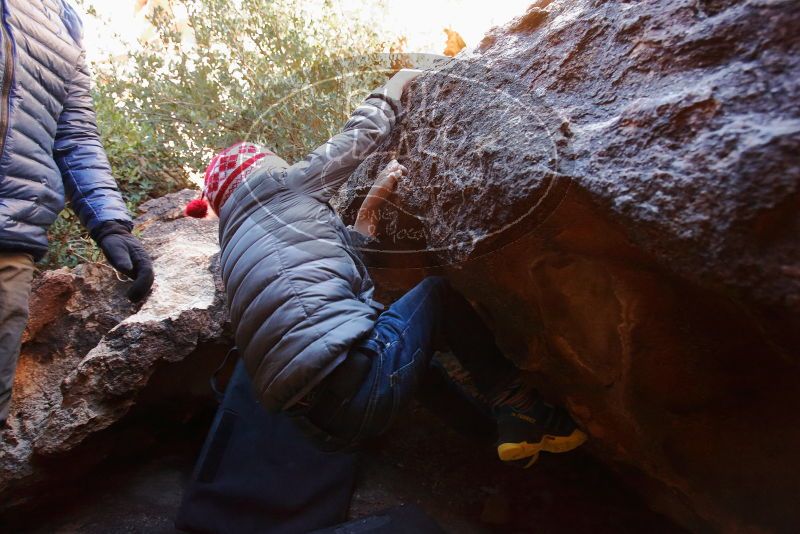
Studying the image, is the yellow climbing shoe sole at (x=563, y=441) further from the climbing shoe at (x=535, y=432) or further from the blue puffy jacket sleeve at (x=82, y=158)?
the blue puffy jacket sleeve at (x=82, y=158)

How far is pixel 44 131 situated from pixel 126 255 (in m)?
0.69

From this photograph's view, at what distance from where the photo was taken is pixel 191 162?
12.3 feet

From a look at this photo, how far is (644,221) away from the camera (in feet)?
3.78

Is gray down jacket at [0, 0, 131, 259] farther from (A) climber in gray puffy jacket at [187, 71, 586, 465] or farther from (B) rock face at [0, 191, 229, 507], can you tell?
(A) climber in gray puffy jacket at [187, 71, 586, 465]

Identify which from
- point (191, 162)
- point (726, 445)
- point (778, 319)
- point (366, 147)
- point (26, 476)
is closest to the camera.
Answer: point (778, 319)

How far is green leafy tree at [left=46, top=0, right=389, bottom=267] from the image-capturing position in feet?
10.4

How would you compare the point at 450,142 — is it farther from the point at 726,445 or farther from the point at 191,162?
the point at 191,162

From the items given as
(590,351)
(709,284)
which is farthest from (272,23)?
(709,284)

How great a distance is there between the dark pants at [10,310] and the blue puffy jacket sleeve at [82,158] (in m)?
0.47

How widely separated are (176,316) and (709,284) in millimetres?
2372

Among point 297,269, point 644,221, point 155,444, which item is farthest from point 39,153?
point 644,221

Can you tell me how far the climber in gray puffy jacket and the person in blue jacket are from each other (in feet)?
2.45

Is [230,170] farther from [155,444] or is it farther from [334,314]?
[155,444]

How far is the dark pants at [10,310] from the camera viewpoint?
208 centimetres
